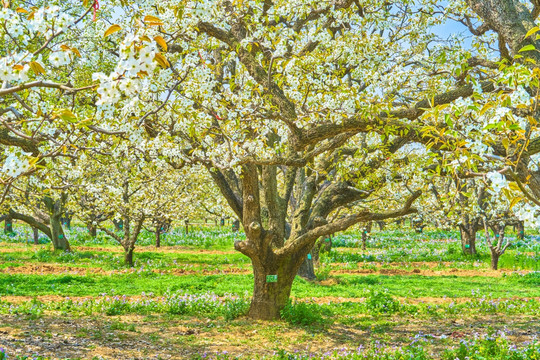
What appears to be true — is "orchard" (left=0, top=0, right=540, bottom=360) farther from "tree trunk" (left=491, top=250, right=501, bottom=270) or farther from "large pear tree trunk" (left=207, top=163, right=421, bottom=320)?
"tree trunk" (left=491, top=250, right=501, bottom=270)

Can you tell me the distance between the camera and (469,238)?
2109 cm

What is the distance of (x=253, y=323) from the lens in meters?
8.19

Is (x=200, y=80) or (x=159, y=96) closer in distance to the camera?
(x=200, y=80)

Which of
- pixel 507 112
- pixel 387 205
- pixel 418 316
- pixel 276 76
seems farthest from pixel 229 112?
pixel 387 205

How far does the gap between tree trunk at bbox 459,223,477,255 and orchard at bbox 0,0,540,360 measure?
6535 mm

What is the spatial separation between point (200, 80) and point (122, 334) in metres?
4.38

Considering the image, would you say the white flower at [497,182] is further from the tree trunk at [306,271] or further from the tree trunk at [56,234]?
the tree trunk at [56,234]

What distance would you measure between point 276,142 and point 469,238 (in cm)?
1566

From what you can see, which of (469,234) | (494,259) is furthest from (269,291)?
(469,234)

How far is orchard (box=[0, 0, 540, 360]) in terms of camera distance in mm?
3949

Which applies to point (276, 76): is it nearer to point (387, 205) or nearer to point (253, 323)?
point (253, 323)

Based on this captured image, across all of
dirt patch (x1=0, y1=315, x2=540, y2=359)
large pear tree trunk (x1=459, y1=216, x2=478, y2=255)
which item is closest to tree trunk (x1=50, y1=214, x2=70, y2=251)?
dirt patch (x1=0, y1=315, x2=540, y2=359)

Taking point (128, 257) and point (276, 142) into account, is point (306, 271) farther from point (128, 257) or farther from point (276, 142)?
point (128, 257)

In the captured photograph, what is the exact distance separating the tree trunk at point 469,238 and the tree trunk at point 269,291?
14.7 meters
